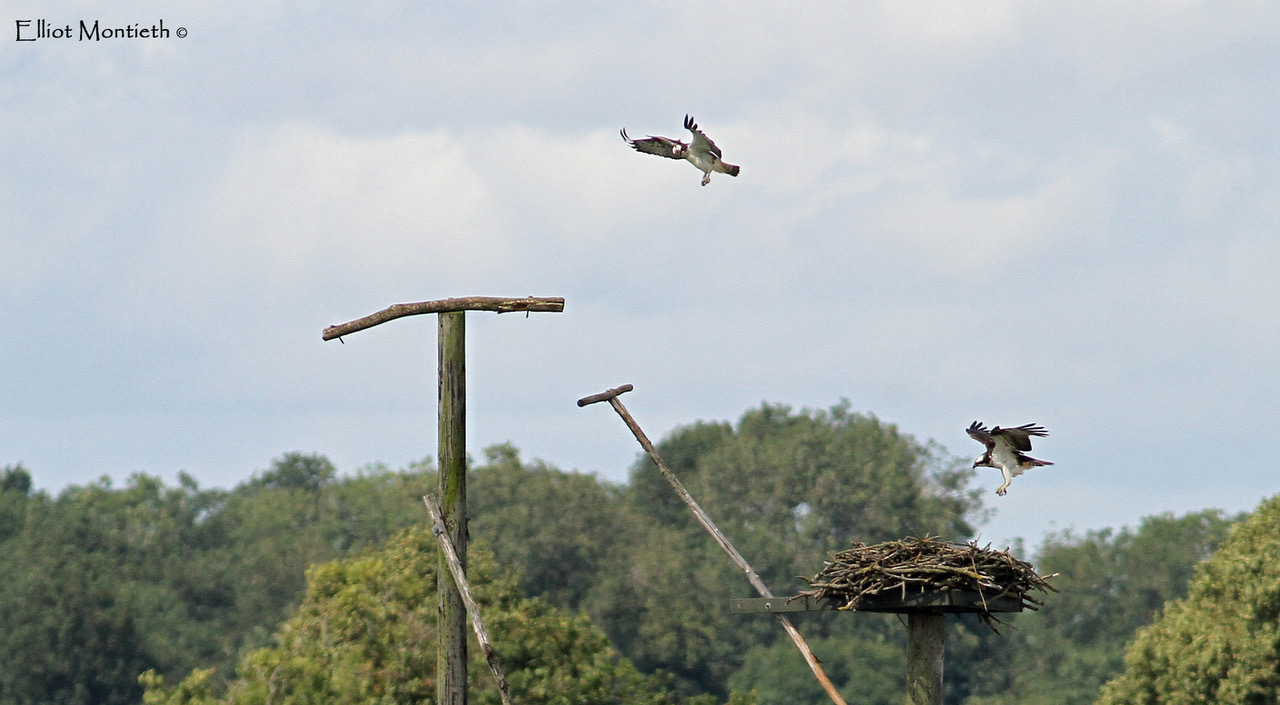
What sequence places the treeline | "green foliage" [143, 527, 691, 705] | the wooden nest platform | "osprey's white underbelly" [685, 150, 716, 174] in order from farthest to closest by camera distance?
the treeline, "green foliage" [143, 527, 691, 705], "osprey's white underbelly" [685, 150, 716, 174], the wooden nest platform

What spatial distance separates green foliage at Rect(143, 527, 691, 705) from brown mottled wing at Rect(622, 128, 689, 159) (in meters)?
14.8

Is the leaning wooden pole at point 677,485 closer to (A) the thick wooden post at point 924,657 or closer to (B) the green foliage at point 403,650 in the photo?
(A) the thick wooden post at point 924,657

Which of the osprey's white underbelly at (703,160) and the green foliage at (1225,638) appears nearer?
the osprey's white underbelly at (703,160)

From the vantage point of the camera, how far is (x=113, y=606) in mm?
55969

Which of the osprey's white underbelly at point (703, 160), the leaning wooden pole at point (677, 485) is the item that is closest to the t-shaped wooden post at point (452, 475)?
the leaning wooden pole at point (677, 485)

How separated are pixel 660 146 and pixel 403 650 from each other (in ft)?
50.3

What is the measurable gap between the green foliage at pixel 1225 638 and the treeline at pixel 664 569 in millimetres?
24164

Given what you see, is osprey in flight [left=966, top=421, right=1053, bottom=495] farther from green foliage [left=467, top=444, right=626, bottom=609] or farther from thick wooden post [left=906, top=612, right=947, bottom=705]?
green foliage [left=467, top=444, right=626, bottom=609]

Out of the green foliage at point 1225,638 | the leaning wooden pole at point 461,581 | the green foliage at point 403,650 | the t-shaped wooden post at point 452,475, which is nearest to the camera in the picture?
the leaning wooden pole at point 461,581

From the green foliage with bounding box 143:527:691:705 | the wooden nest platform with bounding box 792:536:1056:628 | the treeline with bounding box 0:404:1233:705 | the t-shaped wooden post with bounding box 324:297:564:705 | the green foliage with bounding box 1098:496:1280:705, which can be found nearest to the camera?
the wooden nest platform with bounding box 792:536:1056:628

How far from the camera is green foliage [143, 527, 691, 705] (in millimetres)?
25812

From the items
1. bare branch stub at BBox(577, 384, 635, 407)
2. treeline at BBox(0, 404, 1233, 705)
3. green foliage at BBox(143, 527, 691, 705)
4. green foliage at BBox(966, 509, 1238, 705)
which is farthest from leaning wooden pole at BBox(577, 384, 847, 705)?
green foliage at BBox(966, 509, 1238, 705)

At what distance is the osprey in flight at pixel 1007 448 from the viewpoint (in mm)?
11164

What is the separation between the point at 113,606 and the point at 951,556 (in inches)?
1984
